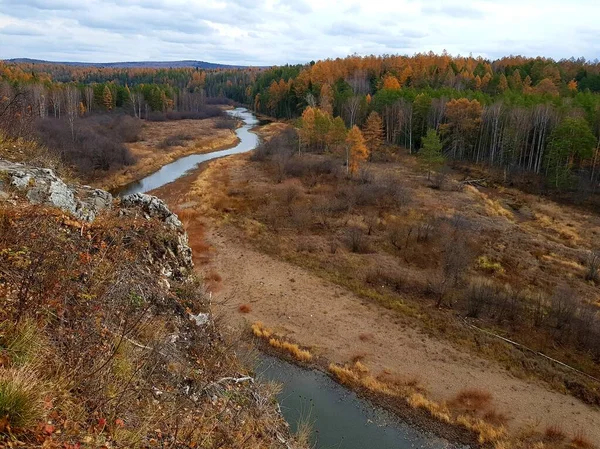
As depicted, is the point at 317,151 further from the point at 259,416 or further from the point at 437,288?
the point at 259,416

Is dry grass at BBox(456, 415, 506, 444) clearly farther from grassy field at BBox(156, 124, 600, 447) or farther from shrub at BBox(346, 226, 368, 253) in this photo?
shrub at BBox(346, 226, 368, 253)

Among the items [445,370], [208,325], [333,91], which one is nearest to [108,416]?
[208,325]

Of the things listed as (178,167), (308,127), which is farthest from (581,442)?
(178,167)

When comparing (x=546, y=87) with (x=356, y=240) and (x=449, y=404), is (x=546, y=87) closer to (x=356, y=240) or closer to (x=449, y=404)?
(x=356, y=240)

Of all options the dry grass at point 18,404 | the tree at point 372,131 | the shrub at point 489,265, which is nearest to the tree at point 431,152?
the tree at point 372,131

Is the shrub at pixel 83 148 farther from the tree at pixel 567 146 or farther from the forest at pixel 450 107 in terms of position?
the tree at pixel 567 146
